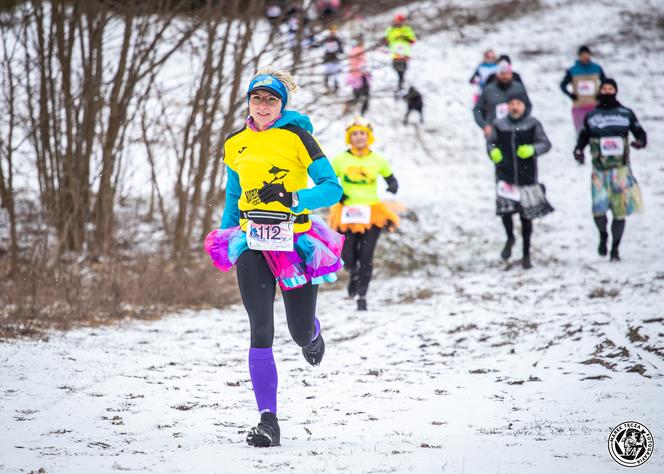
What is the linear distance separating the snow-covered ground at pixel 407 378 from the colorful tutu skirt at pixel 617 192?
2.31 feet

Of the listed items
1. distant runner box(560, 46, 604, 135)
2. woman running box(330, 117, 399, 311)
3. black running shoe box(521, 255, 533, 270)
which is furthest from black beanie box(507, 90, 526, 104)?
distant runner box(560, 46, 604, 135)

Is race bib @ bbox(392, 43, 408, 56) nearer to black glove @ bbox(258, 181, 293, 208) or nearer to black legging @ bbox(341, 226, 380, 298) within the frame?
black legging @ bbox(341, 226, 380, 298)

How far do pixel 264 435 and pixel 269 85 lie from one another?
5.79ft

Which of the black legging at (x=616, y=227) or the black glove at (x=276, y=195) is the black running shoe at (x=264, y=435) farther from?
the black legging at (x=616, y=227)

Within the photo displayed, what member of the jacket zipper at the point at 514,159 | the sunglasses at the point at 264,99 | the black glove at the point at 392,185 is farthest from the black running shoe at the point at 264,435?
the jacket zipper at the point at 514,159

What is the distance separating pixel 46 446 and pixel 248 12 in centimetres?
800

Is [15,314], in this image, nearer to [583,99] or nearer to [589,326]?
[589,326]

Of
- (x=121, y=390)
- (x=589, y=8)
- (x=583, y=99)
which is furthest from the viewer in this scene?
(x=589, y=8)

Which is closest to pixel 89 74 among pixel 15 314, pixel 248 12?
pixel 248 12

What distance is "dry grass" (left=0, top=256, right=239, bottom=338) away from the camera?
22.8ft

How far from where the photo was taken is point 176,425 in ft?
13.8

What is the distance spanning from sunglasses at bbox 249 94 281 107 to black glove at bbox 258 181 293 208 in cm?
44

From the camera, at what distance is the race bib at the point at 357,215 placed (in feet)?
27.6

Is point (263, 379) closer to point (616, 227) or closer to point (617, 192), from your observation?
point (617, 192)
